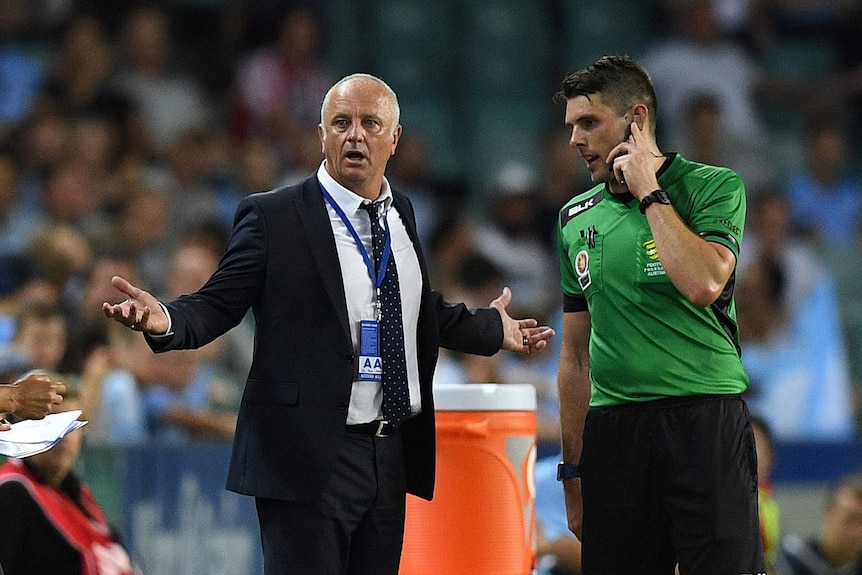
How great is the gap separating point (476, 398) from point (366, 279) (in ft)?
3.21

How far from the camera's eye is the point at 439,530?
5207 mm

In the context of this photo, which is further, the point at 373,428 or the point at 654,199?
the point at 373,428

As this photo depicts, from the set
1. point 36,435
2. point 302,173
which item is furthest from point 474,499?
point 302,173

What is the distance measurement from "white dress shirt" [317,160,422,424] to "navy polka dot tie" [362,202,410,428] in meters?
0.03

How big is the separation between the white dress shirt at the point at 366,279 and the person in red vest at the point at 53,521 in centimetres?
162

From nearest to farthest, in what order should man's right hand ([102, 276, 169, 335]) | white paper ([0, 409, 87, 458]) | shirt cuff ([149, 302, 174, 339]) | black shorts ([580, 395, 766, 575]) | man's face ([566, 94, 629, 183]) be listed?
man's right hand ([102, 276, 169, 335]) → shirt cuff ([149, 302, 174, 339]) → black shorts ([580, 395, 766, 575]) → white paper ([0, 409, 87, 458]) → man's face ([566, 94, 629, 183])

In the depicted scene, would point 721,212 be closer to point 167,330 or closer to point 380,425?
point 380,425

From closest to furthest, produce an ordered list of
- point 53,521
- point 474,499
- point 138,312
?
1. point 138,312
2. point 474,499
3. point 53,521

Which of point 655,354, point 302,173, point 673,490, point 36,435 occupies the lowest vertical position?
point 673,490

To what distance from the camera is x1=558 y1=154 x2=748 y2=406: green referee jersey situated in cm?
431

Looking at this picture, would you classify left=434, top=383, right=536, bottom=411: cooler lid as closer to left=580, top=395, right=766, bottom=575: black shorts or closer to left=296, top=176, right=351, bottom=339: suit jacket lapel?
left=580, top=395, right=766, bottom=575: black shorts

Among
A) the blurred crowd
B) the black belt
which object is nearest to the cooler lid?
the black belt

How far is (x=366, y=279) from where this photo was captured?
4.50 m

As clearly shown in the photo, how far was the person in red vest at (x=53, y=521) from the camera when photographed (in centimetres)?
543
